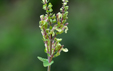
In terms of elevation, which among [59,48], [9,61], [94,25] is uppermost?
[59,48]

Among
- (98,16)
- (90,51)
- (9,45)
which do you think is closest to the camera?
(90,51)

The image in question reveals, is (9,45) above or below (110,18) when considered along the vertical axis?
below

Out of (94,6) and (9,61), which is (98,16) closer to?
(94,6)

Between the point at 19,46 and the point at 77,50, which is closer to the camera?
the point at 77,50

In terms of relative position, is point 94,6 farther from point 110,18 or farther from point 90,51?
point 90,51

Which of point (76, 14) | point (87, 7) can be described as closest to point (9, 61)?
point (76, 14)

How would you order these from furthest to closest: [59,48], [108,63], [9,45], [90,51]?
[9,45] → [90,51] → [108,63] → [59,48]
